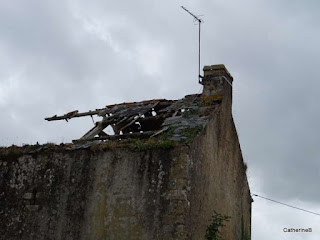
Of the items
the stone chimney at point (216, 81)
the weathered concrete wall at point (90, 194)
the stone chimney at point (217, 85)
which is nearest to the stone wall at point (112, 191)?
the weathered concrete wall at point (90, 194)

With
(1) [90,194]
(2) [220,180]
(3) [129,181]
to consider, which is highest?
(2) [220,180]

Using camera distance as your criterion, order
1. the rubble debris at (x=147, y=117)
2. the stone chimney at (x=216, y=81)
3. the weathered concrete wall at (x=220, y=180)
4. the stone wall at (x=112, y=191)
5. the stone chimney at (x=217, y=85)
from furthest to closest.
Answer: the stone chimney at (x=216, y=81) < the stone chimney at (x=217, y=85) < the rubble debris at (x=147, y=117) < the weathered concrete wall at (x=220, y=180) < the stone wall at (x=112, y=191)

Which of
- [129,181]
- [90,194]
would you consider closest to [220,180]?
[129,181]

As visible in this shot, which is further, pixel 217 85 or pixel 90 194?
pixel 217 85

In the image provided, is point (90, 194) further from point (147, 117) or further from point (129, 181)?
point (147, 117)

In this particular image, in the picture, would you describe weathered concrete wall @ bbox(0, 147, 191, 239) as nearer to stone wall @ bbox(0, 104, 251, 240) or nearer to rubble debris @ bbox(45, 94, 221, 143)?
stone wall @ bbox(0, 104, 251, 240)

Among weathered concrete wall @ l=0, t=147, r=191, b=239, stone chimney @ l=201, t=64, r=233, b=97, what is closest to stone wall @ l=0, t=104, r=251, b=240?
weathered concrete wall @ l=0, t=147, r=191, b=239

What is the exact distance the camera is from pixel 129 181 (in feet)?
37.0

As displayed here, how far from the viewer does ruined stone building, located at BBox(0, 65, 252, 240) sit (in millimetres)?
Result: 10914

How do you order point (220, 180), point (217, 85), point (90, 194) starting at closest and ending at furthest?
point (90, 194)
point (220, 180)
point (217, 85)

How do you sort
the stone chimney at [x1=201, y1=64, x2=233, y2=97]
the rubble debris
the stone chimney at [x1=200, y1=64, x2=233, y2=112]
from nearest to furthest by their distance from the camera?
the rubble debris
the stone chimney at [x1=200, y1=64, x2=233, y2=112]
the stone chimney at [x1=201, y1=64, x2=233, y2=97]

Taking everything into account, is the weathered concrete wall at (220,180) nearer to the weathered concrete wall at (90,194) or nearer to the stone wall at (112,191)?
the stone wall at (112,191)

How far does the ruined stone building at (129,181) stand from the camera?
430 inches

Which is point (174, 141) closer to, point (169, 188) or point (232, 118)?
point (169, 188)
